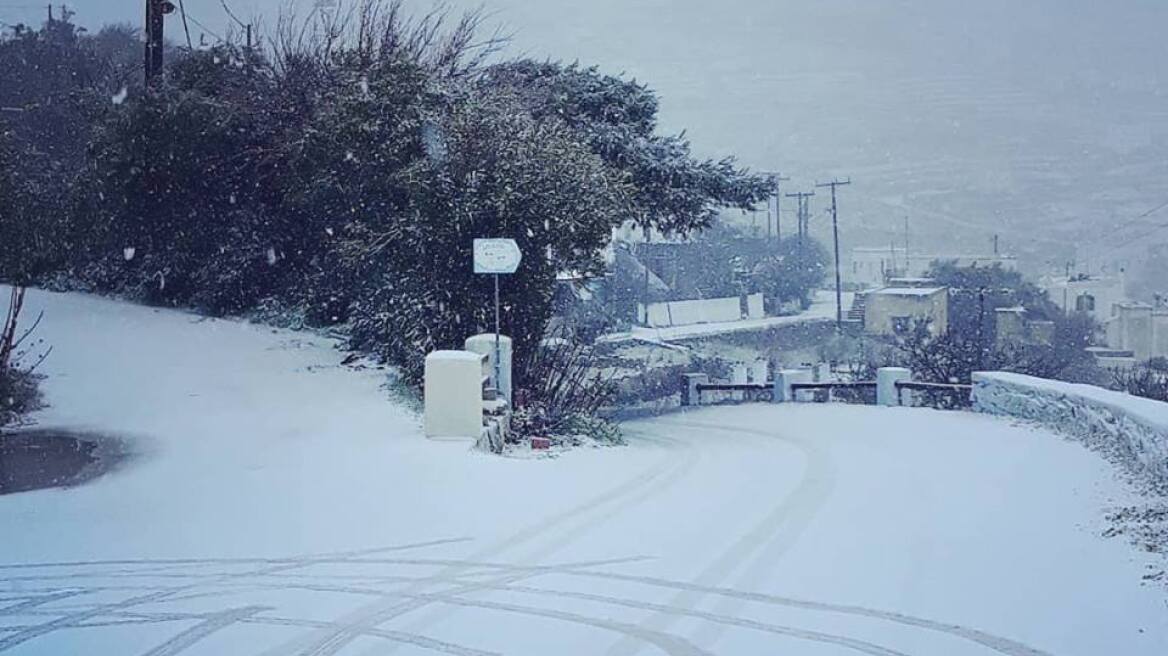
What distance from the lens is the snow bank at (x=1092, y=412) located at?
308 inches

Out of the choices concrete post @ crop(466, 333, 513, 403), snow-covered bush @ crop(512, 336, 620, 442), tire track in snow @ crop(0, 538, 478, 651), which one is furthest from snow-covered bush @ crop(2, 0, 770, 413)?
tire track in snow @ crop(0, 538, 478, 651)

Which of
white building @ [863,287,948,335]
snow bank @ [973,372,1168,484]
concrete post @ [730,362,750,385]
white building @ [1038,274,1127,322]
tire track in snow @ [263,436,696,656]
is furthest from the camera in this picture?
white building @ [863,287,948,335]

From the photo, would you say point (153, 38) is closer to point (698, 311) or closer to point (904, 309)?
Result: point (698, 311)

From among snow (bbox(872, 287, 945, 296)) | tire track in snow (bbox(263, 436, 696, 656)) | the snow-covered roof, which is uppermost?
snow (bbox(872, 287, 945, 296))

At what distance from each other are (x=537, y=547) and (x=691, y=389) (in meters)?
12.1

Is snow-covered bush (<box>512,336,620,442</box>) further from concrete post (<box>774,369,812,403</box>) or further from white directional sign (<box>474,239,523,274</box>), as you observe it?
concrete post (<box>774,369,812,403</box>)

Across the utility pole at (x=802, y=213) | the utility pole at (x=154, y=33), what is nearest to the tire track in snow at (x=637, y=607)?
the utility pole at (x=154, y=33)

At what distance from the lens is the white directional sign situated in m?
9.63

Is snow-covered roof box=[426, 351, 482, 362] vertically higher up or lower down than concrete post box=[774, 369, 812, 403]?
higher up

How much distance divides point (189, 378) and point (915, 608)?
8279mm

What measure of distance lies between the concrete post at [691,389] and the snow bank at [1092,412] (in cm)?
459

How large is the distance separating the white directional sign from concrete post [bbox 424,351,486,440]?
124 centimetres

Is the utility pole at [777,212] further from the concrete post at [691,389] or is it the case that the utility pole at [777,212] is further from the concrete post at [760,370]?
the concrete post at [691,389]

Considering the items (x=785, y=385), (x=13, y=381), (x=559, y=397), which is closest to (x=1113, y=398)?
(x=559, y=397)
